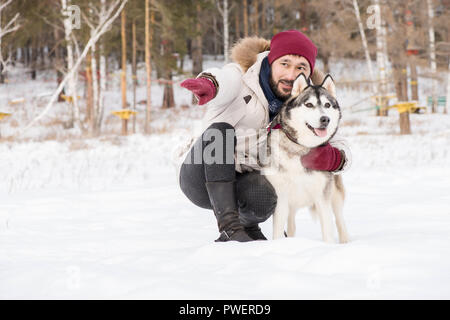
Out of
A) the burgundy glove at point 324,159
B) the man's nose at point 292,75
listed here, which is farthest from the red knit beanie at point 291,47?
the burgundy glove at point 324,159

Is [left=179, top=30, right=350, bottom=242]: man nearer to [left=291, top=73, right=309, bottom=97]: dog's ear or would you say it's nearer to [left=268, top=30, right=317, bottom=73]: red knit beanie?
[left=268, top=30, right=317, bottom=73]: red knit beanie

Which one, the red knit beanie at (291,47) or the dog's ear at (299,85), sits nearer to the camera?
the dog's ear at (299,85)

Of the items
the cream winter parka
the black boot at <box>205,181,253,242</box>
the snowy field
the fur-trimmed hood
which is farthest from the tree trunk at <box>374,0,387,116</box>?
the black boot at <box>205,181,253,242</box>

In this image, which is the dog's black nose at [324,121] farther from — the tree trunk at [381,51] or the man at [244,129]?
the tree trunk at [381,51]

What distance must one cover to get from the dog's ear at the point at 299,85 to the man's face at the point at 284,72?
19cm

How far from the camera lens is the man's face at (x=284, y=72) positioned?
2.69 m

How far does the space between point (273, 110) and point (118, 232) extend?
5.47 ft

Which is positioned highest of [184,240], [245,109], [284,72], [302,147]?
[284,72]

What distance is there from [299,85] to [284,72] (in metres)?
0.24

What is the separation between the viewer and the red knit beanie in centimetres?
263

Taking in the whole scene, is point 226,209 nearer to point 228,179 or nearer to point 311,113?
point 228,179

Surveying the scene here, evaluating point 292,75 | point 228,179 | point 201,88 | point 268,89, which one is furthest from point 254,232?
point 201,88

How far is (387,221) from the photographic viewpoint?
3.55 meters

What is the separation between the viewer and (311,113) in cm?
242
